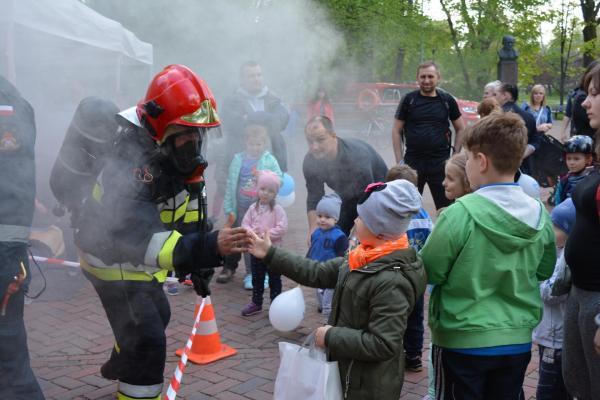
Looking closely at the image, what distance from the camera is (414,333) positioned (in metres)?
4.18

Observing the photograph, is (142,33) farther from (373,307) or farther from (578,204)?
(578,204)

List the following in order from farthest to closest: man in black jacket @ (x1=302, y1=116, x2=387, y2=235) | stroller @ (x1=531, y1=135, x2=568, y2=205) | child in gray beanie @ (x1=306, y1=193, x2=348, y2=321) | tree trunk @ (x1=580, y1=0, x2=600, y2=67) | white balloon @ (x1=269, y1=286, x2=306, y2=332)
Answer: tree trunk @ (x1=580, y1=0, x2=600, y2=67) → stroller @ (x1=531, y1=135, x2=568, y2=205) → man in black jacket @ (x1=302, y1=116, x2=387, y2=235) → child in gray beanie @ (x1=306, y1=193, x2=348, y2=321) → white balloon @ (x1=269, y1=286, x2=306, y2=332)

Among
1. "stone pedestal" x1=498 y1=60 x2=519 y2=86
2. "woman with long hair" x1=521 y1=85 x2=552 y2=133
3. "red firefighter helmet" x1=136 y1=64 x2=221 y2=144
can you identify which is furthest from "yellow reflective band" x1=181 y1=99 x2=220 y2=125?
"stone pedestal" x1=498 y1=60 x2=519 y2=86

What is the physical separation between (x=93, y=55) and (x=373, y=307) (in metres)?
2.49

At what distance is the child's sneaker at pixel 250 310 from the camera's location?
17.7 feet

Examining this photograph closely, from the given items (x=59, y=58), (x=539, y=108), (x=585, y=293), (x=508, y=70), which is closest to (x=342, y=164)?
(x=59, y=58)

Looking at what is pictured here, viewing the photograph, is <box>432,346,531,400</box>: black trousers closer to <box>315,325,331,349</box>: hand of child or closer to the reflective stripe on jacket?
<box>315,325,331,349</box>: hand of child

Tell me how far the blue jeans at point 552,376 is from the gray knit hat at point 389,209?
3.82 ft

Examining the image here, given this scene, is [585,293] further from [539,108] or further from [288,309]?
[539,108]

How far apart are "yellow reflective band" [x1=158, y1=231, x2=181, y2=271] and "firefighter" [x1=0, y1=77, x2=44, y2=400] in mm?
827

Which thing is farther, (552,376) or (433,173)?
(433,173)

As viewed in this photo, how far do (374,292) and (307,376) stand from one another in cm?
42

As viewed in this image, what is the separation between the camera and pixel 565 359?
8.80 ft

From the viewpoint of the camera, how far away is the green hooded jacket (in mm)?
2584
